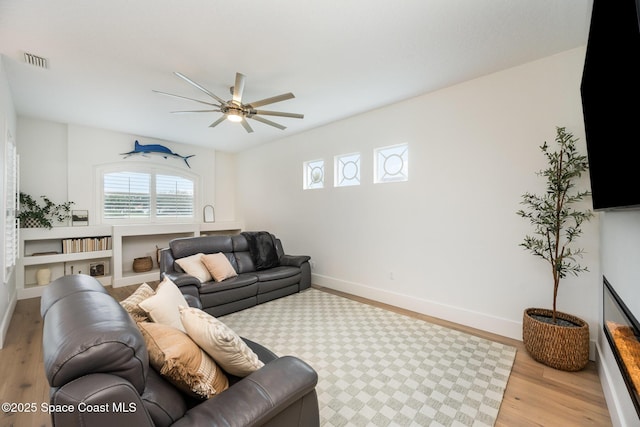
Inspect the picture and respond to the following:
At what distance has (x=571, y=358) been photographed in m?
2.14

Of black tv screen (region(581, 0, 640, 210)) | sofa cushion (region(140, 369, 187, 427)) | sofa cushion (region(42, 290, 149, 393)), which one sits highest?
black tv screen (region(581, 0, 640, 210))

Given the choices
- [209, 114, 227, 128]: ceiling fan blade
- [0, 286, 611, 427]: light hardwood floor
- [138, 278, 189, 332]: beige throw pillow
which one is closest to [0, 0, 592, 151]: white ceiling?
[209, 114, 227, 128]: ceiling fan blade

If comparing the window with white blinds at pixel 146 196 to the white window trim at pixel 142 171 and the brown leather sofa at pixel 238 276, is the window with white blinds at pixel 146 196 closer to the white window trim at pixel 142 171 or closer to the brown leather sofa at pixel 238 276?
the white window trim at pixel 142 171

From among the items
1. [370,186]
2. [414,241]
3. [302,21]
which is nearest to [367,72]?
[302,21]

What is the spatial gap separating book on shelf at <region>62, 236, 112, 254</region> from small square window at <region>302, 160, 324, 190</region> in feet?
12.0

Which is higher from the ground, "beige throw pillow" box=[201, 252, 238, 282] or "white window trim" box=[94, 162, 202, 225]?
"white window trim" box=[94, 162, 202, 225]

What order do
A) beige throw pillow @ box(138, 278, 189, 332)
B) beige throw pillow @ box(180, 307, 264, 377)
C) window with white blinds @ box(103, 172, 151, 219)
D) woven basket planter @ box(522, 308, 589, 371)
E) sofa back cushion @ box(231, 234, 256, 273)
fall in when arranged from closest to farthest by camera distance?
beige throw pillow @ box(180, 307, 264, 377) → beige throw pillow @ box(138, 278, 189, 332) → woven basket planter @ box(522, 308, 589, 371) → sofa back cushion @ box(231, 234, 256, 273) → window with white blinds @ box(103, 172, 151, 219)

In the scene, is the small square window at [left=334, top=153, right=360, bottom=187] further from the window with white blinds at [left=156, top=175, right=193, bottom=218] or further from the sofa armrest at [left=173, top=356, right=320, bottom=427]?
the window with white blinds at [left=156, top=175, right=193, bottom=218]

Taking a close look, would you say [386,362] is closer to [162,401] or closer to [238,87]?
[162,401]

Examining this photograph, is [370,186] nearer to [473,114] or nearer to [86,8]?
[473,114]

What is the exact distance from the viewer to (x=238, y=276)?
3.71 m

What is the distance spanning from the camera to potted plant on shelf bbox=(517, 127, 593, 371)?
84.6 inches

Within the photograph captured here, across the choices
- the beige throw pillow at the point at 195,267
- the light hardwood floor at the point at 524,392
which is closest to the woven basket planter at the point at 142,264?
the beige throw pillow at the point at 195,267

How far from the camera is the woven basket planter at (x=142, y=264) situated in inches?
200
